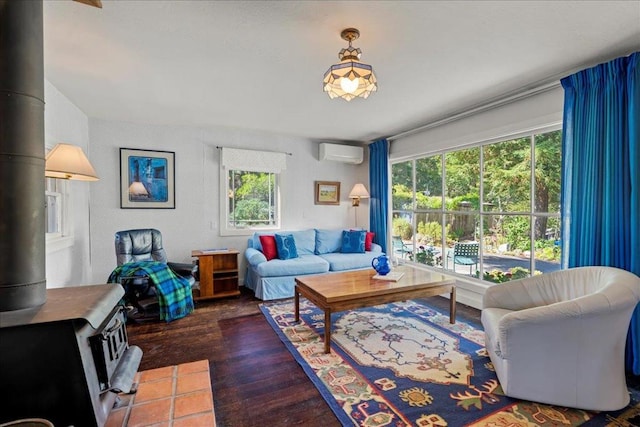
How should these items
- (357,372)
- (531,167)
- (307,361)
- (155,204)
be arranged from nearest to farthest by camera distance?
(357,372), (307,361), (531,167), (155,204)

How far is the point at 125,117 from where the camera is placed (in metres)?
3.91

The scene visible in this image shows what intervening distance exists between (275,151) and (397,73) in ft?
9.07

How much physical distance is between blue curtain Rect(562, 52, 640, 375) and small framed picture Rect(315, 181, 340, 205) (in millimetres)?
3450

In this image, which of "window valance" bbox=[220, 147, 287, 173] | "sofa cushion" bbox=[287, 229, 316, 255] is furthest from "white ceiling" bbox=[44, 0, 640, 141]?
"sofa cushion" bbox=[287, 229, 316, 255]

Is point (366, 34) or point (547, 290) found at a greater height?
point (366, 34)

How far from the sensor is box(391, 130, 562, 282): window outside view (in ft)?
10.2

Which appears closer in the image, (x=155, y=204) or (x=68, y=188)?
(x=68, y=188)

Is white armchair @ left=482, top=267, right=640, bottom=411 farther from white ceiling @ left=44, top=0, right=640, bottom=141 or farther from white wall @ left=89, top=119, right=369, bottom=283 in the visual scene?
white wall @ left=89, top=119, right=369, bottom=283

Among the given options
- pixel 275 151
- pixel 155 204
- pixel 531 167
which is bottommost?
pixel 155 204

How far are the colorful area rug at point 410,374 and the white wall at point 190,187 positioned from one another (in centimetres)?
205

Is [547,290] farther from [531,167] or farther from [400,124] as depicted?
[400,124]

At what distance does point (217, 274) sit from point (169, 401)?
2306 millimetres

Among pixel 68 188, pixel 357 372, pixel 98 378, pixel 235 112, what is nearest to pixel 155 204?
pixel 68 188

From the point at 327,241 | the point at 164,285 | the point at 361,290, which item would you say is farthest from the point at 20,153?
the point at 327,241
